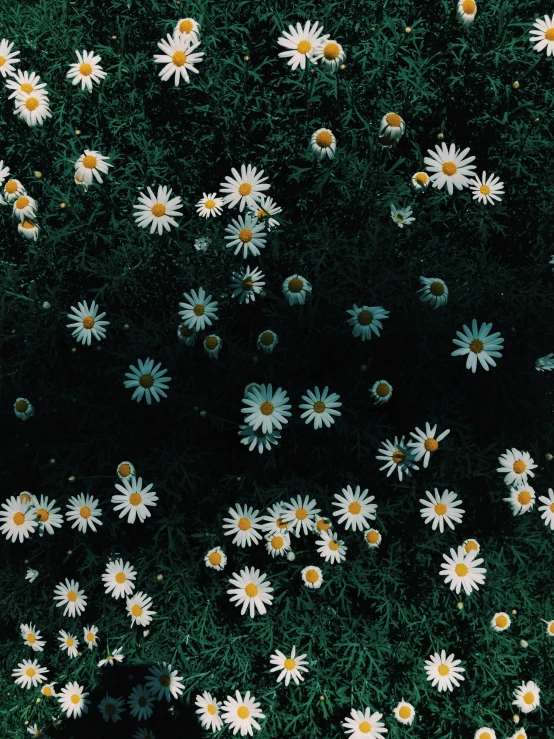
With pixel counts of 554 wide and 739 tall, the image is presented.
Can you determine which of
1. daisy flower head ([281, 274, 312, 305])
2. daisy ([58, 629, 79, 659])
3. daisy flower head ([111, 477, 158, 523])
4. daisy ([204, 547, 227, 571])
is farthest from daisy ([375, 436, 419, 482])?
daisy ([58, 629, 79, 659])

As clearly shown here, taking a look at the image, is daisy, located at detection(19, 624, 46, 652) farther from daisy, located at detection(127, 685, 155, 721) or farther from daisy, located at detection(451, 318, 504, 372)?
Result: daisy, located at detection(451, 318, 504, 372)

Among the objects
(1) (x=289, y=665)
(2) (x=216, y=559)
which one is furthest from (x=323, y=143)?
(1) (x=289, y=665)

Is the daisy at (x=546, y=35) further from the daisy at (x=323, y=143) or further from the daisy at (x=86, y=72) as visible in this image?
the daisy at (x=86, y=72)

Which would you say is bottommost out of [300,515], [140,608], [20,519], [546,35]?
[140,608]

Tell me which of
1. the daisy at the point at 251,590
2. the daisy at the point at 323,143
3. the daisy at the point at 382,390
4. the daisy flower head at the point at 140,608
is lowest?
the daisy flower head at the point at 140,608

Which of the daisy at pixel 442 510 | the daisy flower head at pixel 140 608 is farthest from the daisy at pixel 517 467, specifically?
the daisy flower head at pixel 140 608

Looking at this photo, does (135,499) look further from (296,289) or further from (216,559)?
(296,289)

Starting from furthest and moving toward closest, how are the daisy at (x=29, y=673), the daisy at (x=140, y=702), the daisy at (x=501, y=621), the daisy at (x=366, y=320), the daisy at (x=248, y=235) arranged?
the daisy at (x=29, y=673), the daisy at (x=140, y=702), the daisy at (x=501, y=621), the daisy at (x=248, y=235), the daisy at (x=366, y=320)
